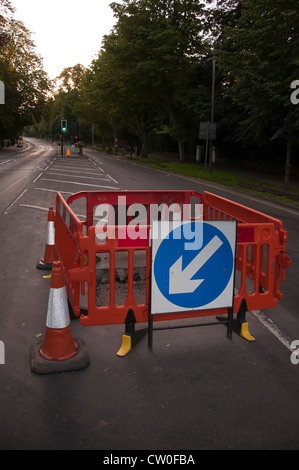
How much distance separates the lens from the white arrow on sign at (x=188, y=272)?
4.14 metres

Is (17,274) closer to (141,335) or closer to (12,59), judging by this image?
(141,335)

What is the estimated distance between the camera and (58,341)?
155 inches

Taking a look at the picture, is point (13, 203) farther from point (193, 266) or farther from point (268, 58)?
point (268, 58)

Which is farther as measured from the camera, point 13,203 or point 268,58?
point 268,58

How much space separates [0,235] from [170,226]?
6.20m

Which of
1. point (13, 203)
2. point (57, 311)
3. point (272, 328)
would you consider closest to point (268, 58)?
point (13, 203)

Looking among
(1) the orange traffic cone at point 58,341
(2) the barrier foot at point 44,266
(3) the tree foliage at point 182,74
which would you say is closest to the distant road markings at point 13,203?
(2) the barrier foot at point 44,266

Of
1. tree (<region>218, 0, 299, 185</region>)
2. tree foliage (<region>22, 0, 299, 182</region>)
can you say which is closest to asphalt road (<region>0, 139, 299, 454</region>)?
tree (<region>218, 0, 299, 185</region>)

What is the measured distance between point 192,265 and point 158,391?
49.0 inches

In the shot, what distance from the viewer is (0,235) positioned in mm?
9219

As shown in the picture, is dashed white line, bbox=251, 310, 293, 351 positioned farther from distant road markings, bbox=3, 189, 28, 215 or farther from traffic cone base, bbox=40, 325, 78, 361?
distant road markings, bbox=3, 189, 28, 215

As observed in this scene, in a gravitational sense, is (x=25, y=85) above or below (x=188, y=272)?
above

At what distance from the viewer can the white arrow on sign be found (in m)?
4.14

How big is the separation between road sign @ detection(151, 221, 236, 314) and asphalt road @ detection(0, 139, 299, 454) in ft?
1.70
